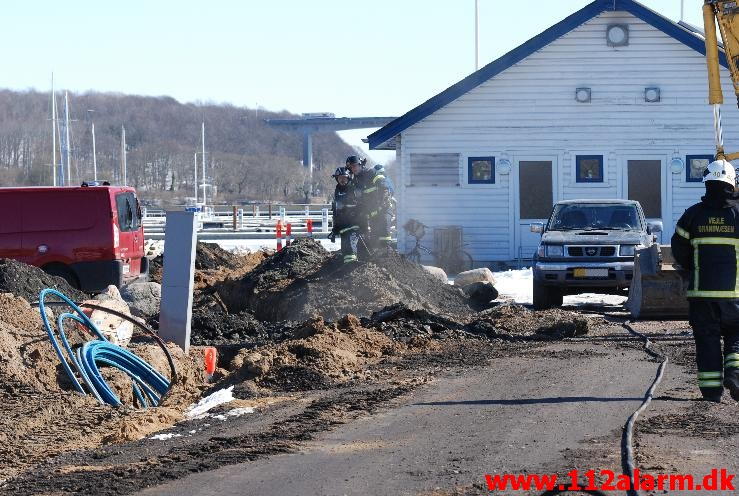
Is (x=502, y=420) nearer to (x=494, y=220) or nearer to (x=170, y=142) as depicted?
(x=494, y=220)

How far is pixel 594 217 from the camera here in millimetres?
18359

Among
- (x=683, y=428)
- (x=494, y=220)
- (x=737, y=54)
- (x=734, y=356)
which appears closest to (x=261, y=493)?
(x=683, y=428)

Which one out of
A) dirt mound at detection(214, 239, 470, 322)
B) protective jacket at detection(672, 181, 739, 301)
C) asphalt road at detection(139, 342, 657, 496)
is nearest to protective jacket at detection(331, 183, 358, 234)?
dirt mound at detection(214, 239, 470, 322)

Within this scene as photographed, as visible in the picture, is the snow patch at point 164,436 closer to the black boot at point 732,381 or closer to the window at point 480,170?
the black boot at point 732,381

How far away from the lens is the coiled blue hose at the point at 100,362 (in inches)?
415

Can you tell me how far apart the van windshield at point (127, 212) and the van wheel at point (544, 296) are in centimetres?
624

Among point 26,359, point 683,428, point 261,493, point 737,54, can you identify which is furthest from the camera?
point 737,54

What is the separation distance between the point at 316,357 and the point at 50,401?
2.80 metres

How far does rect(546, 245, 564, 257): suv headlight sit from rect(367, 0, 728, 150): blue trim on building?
32.5ft

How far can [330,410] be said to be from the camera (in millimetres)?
9148

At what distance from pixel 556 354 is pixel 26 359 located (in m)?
5.18

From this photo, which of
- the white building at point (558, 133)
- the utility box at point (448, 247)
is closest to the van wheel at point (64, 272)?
the utility box at point (448, 247)

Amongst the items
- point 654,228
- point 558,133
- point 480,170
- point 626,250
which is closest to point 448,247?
point 480,170

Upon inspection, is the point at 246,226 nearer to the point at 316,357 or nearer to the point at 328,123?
the point at 316,357
